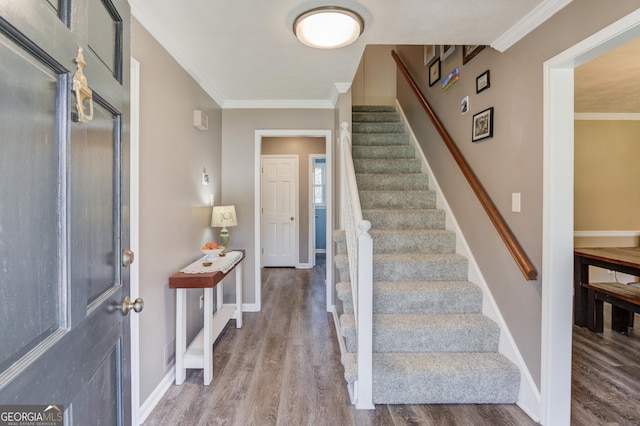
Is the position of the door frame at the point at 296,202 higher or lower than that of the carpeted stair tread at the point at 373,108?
lower

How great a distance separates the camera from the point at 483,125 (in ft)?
7.49

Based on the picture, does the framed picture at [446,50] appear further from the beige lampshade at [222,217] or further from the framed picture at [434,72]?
the beige lampshade at [222,217]

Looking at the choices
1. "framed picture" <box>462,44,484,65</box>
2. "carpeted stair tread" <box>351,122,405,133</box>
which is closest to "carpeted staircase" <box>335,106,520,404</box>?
"carpeted stair tread" <box>351,122,405,133</box>

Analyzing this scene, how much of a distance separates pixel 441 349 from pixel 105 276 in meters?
2.08

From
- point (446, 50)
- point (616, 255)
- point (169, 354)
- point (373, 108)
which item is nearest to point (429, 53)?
point (446, 50)

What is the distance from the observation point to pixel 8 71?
0.55m

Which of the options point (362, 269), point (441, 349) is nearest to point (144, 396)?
point (362, 269)

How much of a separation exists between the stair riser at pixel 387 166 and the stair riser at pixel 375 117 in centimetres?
99

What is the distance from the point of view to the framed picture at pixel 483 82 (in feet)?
7.37

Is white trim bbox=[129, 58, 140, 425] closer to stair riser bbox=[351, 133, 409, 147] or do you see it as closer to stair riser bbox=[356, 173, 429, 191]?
stair riser bbox=[356, 173, 429, 191]

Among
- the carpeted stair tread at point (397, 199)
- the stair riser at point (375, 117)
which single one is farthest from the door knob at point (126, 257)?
the stair riser at point (375, 117)

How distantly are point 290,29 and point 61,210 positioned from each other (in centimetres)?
176

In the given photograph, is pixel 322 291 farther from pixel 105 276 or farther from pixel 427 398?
pixel 105 276

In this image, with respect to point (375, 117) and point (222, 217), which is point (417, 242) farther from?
point (375, 117)
